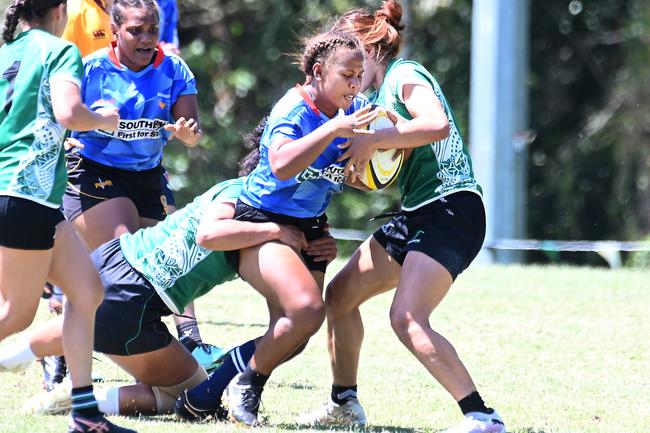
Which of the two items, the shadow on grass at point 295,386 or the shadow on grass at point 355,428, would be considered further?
the shadow on grass at point 295,386

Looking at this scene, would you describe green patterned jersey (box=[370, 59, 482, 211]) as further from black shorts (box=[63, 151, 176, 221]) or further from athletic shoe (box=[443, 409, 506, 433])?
black shorts (box=[63, 151, 176, 221])

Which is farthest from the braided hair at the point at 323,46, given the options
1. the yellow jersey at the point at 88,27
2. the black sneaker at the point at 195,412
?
the yellow jersey at the point at 88,27

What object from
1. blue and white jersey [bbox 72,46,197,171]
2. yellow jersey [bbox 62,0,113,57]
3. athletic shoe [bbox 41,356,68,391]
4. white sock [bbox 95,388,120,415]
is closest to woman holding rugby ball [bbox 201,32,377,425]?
white sock [bbox 95,388,120,415]

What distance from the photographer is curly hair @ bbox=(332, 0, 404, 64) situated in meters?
Answer: 5.38

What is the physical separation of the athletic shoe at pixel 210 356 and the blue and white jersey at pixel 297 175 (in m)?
1.28

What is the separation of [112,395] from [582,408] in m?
2.25

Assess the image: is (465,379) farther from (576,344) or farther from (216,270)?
(576,344)

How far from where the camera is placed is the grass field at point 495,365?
5.54 meters

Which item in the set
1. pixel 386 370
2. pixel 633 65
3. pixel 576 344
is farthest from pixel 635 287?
pixel 633 65

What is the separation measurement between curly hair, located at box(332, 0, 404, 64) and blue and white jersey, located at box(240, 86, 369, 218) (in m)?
0.24

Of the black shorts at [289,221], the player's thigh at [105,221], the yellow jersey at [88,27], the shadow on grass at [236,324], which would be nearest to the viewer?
the black shorts at [289,221]

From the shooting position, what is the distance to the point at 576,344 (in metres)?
7.70

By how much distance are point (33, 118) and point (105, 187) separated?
1.79 meters

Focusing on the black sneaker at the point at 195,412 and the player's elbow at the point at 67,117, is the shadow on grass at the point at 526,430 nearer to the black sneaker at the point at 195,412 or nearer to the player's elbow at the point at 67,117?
the black sneaker at the point at 195,412
